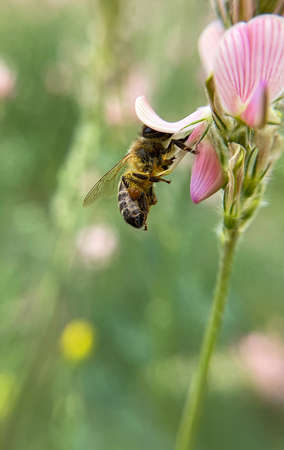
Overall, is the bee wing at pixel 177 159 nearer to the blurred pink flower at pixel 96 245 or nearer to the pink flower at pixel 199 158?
the pink flower at pixel 199 158

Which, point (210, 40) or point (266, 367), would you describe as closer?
point (210, 40)

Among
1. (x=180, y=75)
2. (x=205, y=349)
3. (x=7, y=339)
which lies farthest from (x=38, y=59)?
(x=205, y=349)

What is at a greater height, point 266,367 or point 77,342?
point 77,342

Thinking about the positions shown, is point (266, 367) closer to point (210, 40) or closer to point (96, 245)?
point (96, 245)

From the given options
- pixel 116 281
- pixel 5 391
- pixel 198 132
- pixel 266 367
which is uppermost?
pixel 198 132

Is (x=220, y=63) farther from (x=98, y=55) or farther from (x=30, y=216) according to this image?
(x=30, y=216)

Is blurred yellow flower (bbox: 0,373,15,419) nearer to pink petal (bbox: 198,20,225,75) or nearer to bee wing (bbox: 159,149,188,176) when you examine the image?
bee wing (bbox: 159,149,188,176)

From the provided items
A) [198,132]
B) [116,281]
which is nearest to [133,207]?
[198,132]

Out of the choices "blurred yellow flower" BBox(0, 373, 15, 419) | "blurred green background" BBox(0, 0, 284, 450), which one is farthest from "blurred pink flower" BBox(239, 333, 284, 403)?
"blurred yellow flower" BBox(0, 373, 15, 419)
